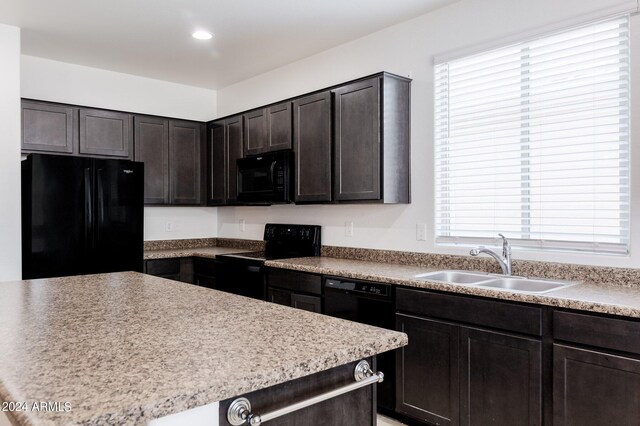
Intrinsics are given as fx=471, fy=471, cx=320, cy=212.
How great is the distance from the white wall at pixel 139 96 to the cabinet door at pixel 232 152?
79 centimetres

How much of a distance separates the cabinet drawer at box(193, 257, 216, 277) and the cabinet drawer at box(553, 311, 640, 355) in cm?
307

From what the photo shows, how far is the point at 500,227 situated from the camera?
2951 millimetres

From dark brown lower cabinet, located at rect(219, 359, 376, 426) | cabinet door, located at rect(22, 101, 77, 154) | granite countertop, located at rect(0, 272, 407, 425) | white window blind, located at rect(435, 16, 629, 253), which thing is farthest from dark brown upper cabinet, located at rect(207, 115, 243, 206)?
dark brown lower cabinet, located at rect(219, 359, 376, 426)

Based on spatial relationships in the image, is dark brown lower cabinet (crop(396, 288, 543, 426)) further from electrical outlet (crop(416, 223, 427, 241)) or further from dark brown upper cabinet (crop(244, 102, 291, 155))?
dark brown upper cabinet (crop(244, 102, 291, 155))

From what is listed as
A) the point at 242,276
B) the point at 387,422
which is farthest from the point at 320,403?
the point at 242,276

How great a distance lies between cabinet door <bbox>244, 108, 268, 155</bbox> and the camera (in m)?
4.20

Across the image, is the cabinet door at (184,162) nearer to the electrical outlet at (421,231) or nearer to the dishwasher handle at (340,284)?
the dishwasher handle at (340,284)

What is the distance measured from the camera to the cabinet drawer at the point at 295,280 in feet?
10.6

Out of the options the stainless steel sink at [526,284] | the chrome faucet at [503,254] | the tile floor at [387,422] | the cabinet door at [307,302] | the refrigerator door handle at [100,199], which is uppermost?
the refrigerator door handle at [100,199]

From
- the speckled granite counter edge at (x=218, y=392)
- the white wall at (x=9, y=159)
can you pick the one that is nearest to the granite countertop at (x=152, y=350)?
the speckled granite counter edge at (x=218, y=392)

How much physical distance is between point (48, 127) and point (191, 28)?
60.4 inches

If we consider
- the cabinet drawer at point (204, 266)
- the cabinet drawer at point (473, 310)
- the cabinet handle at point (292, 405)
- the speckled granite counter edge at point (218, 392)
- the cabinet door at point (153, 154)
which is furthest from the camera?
the cabinet door at point (153, 154)

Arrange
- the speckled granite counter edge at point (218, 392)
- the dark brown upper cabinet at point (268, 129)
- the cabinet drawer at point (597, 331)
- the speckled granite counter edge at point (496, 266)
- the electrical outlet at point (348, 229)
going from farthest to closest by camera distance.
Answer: the dark brown upper cabinet at point (268, 129) → the electrical outlet at point (348, 229) → the speckled granite counter edge at point (496, 266) → the cabinet drawer at point (597, 331) → the speckled granite counter edge at point (218, 392)

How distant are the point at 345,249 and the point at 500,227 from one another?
1310 millimetres
